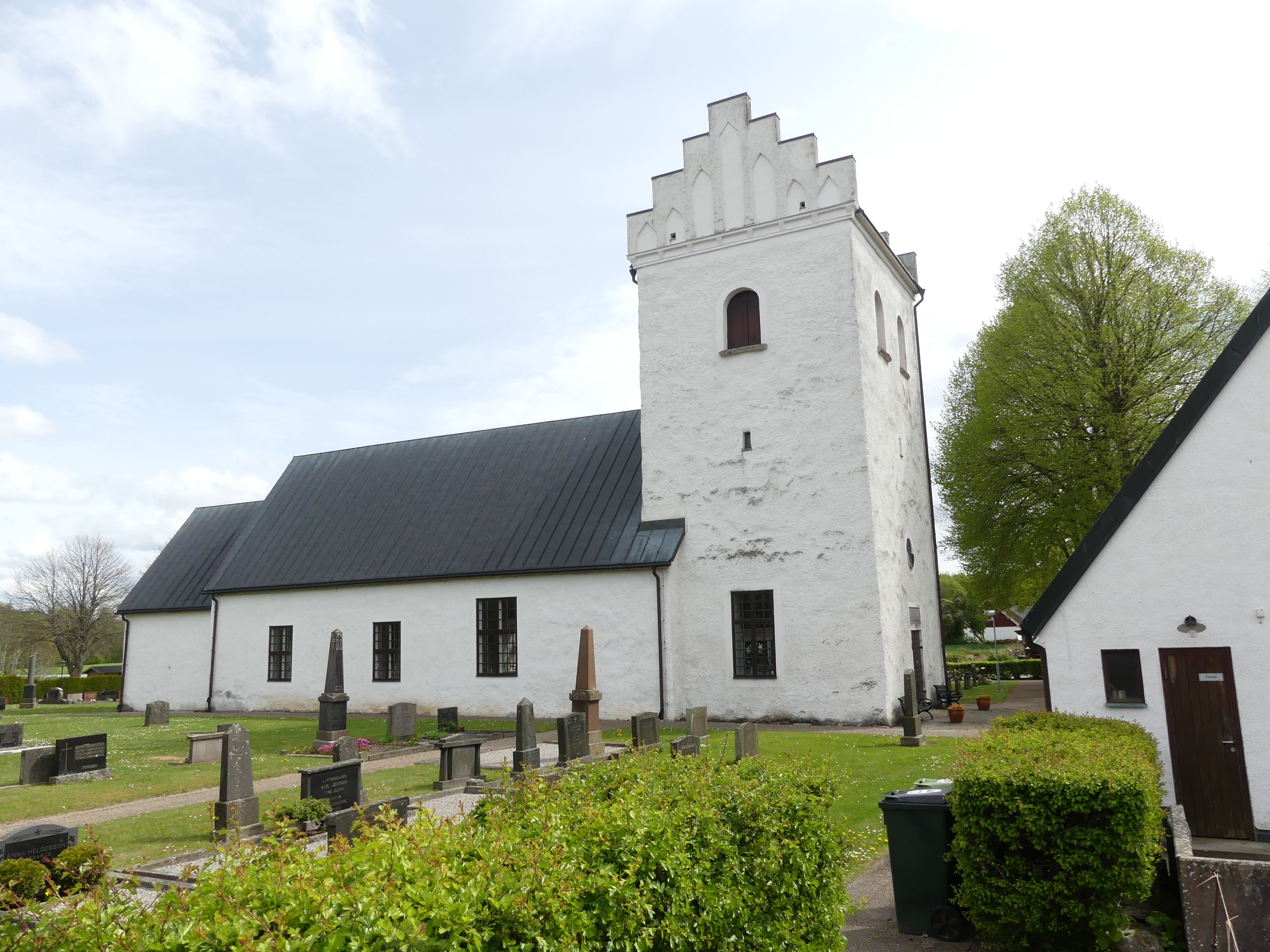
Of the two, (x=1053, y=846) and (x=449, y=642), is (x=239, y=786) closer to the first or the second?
(x=1053, y=846)

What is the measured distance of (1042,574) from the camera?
26.2 meters

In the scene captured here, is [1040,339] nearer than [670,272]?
No

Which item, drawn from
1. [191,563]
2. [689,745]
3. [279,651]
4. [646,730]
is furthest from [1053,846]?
[191,563]

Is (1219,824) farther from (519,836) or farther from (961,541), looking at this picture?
(961,541)

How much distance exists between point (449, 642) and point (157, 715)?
8417 mm

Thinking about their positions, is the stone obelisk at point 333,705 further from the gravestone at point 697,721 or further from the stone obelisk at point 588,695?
the gravestone at point 697,721

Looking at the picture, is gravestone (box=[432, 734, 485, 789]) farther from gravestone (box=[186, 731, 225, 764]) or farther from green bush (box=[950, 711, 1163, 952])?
green bush (box=[950, 711, 1163, 952])

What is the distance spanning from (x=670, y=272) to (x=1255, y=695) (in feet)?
52.7

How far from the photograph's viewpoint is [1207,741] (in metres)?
9.93

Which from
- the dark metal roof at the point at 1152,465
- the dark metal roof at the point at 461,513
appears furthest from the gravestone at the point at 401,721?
the dark metal roof at the point at 1152,465

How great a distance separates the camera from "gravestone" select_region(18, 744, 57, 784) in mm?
14742

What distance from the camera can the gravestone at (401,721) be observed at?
18.6m

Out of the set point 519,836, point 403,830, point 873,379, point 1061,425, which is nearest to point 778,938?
point 519,836

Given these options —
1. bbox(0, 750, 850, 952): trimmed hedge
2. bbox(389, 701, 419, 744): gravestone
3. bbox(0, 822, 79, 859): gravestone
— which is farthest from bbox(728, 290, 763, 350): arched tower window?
bbox(0, 822, 79, 859): gravestone
